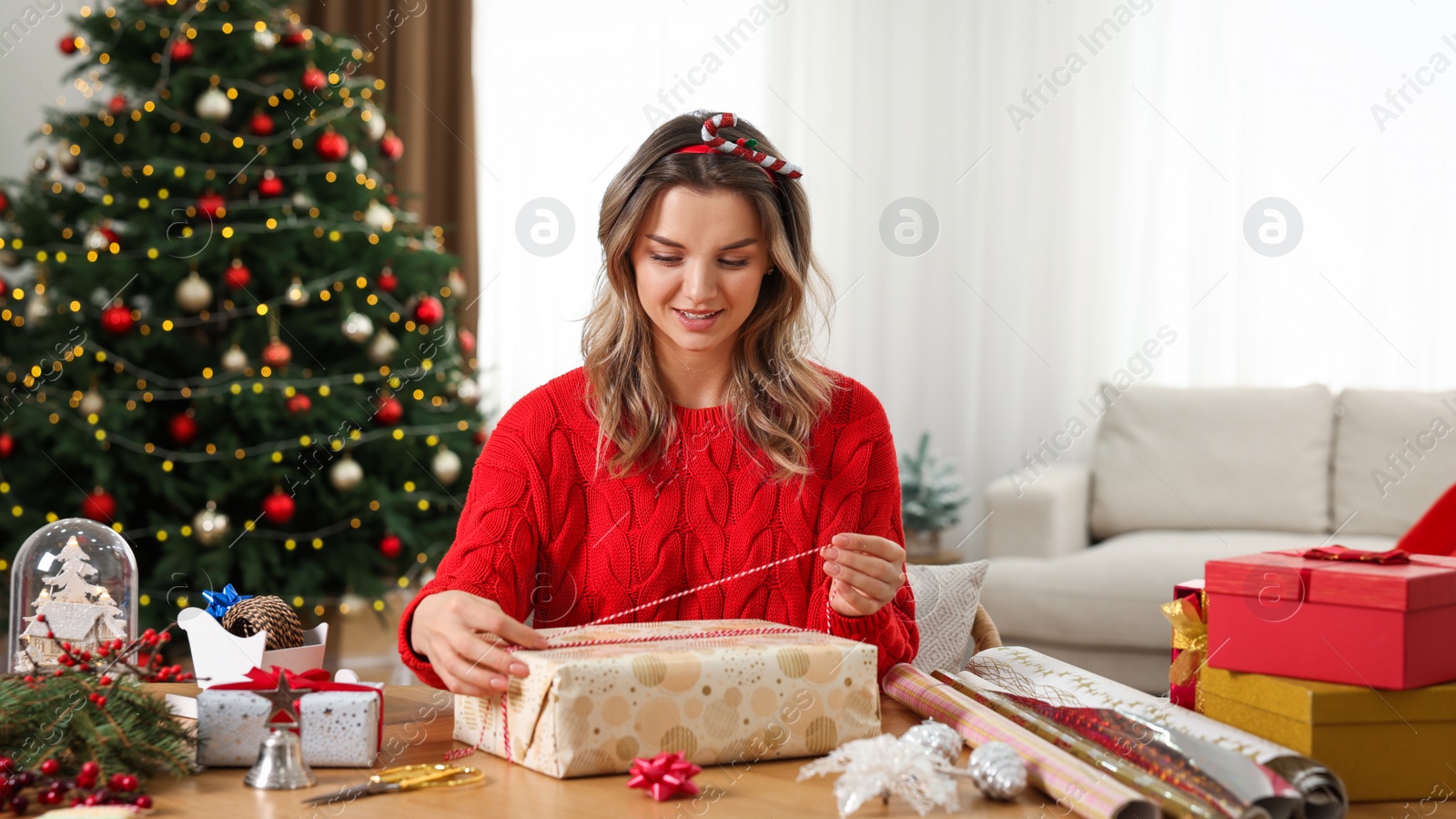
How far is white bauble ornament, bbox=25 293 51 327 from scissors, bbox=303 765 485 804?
2845 millimetres

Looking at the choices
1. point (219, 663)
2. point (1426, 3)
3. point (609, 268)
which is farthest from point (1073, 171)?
point (219, 663)

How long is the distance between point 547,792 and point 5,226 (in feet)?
10.8

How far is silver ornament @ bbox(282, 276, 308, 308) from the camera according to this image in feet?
11.1

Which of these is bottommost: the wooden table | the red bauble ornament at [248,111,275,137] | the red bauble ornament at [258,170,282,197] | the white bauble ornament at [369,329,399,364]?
the wooden table

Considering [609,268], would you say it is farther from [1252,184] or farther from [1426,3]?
[1426,3]

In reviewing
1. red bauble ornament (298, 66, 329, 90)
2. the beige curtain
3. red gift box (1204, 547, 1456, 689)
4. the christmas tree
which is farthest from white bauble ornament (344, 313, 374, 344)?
red gift box (1204, 547, 1456, 689)

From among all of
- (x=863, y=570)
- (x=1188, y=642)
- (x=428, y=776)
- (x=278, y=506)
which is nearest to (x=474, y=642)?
(x=428, y=776)

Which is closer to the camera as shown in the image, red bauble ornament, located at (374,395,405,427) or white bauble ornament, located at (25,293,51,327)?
white bauble ornament, located at (25,293,51,327)

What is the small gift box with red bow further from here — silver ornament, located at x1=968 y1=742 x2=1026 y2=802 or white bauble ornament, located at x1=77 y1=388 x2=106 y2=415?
white bauble ornament, located at x1=77 y1=388 x2=106 y2=415

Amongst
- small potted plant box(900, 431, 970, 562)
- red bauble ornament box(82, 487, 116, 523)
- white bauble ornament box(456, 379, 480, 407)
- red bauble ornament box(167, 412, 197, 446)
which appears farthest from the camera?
small potted plant box(900, 431, 970, 562)

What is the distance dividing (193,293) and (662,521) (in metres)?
2.35

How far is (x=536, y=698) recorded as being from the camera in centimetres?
100

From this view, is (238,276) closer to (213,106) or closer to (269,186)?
(269,186)

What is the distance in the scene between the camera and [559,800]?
94 cm
